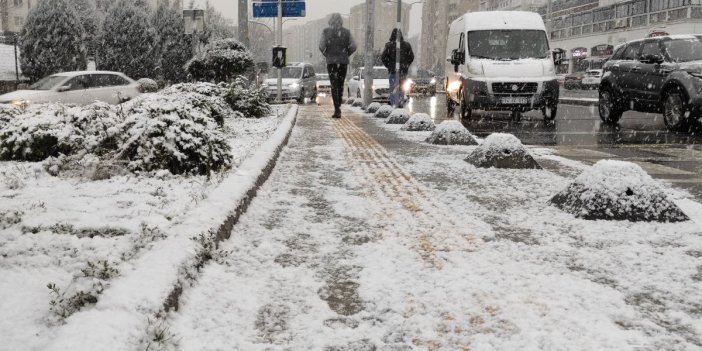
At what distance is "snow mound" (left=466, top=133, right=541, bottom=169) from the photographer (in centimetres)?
618

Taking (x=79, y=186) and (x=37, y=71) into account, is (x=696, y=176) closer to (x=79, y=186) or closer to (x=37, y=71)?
(x=79, y=186)

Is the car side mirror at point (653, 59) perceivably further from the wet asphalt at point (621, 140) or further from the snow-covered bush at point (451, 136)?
the snow-covered bush at point (451, 136)

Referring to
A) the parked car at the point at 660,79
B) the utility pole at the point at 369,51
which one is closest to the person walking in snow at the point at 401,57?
the utility pole at the point at 369,51

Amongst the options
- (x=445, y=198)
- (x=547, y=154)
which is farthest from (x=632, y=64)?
(x=445, y=198)

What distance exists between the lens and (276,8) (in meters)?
23.8

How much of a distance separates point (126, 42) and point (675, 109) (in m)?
28.6

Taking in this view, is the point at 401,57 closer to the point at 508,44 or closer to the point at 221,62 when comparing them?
the point at 508,44

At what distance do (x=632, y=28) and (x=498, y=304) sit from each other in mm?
51341

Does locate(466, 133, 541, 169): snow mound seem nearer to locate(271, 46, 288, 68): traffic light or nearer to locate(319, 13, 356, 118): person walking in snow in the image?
locate(319, 13, 356, 118): person walking in snow

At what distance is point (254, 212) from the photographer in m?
4.14

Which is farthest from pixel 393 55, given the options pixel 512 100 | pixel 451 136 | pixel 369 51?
pixel 451 136

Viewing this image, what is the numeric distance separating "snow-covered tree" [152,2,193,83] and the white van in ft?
77.6

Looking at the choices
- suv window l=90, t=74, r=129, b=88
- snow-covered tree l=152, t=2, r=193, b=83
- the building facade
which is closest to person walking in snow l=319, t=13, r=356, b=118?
suv window l=90, t=74, r=129, b=88

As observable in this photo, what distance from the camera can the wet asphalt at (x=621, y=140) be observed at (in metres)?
6.54
